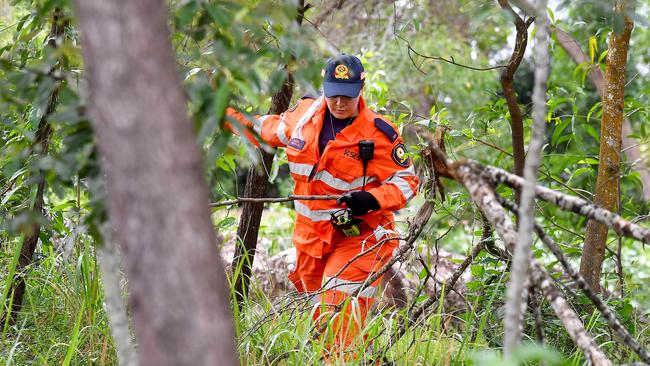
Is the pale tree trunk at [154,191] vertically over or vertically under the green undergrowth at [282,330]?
over

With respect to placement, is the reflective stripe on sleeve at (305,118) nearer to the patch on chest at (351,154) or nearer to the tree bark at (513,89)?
the patch on chest at (351,154)

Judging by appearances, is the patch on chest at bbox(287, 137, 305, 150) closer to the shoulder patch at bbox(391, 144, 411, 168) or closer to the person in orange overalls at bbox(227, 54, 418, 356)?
the person in orange overalls at bbox(227, 54, 418, 356)

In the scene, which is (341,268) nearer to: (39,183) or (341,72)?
(341,72)

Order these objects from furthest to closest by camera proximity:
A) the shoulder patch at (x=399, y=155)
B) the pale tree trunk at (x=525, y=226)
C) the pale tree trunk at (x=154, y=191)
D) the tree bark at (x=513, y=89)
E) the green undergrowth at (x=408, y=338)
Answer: the shoulder patch at (x=399, y=155)
the tree bark at (x=513, y=89)
the green undergrowth at (x=408, y=338)
the pale tree trunk at (x=525, y=226)
the pale tree trunk at (x=154, y=191)

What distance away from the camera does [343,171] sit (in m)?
4.44

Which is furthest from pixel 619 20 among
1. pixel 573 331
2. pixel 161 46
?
pixel 161 46

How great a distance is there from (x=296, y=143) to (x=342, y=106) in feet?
1.06

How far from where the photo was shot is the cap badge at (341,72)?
429 cm

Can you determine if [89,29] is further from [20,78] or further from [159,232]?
[20,78]

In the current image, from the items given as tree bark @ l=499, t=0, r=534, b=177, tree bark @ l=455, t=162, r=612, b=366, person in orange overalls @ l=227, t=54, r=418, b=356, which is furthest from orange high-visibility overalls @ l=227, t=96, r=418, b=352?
tree bark @ l=455, t=162, r=612, b=366

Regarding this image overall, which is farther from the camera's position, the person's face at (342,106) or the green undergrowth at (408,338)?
the person's face at (342,106)

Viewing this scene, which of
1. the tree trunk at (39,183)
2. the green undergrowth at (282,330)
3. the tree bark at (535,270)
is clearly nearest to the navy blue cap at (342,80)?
the green undergrowth at (282,330)

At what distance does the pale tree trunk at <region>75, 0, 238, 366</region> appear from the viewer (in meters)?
1.36

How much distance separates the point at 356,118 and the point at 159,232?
124 inches
